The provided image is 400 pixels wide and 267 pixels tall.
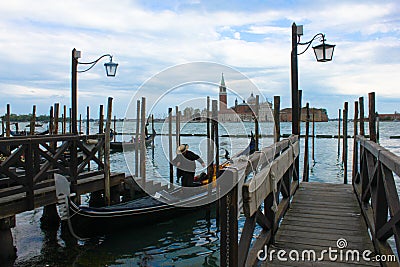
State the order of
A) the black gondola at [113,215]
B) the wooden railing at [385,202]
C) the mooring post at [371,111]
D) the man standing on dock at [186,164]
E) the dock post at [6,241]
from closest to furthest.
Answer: the wooden railing at [385,202] < the dock post at [6,241] < the mooring post at [371,111] < the black gondola at [113,215] < the man standing on dock at [186,164]

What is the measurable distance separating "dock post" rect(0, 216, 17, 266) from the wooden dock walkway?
13.6ft

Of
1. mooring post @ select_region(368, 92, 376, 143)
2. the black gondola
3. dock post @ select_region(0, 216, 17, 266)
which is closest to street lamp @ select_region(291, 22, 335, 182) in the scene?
mooring post @ select_region(368, 92, 376, 143)

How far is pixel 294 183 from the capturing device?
20.2 ft

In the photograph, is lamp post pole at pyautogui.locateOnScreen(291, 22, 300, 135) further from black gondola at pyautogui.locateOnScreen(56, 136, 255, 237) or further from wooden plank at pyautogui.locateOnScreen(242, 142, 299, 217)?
wooden plank at pyautogui.locateOnScreen(242, 142, 299, 217)

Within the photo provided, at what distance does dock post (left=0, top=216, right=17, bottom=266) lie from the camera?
564 centimetres

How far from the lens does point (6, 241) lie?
580cm

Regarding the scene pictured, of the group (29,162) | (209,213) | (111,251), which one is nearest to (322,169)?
(209,213)

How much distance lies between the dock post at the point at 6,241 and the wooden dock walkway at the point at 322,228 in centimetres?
416

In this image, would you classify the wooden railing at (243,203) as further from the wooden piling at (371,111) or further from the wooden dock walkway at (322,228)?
the wooden piling at (371,111)

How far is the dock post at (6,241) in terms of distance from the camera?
5.64 m

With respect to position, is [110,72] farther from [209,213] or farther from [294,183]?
[294,183]

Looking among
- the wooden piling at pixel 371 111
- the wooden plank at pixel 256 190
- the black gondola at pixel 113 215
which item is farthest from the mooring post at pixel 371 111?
the wooden plank at pixel 256 190

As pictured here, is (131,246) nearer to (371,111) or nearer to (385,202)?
(385,202)

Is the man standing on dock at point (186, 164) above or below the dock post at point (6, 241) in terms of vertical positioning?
above
